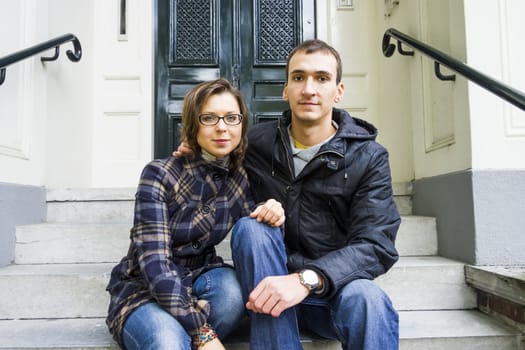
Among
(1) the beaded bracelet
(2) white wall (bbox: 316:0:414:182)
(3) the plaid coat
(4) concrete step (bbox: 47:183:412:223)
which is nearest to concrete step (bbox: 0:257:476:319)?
(3) the plaid coat

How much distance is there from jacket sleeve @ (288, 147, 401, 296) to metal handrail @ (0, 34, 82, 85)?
1.44m

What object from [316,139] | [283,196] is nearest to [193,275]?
[283,196]

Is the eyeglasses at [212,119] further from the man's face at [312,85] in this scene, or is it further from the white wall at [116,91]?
the white wall at [116,91]

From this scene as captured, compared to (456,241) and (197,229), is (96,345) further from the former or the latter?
(456,241)

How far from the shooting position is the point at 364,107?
2.83 metres

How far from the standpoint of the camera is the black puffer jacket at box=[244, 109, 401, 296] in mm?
1293

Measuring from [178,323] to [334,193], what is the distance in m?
0.61

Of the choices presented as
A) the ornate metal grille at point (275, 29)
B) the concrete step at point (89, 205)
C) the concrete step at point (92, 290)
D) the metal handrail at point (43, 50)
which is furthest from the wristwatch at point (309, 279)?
the ornate metal grille at point (275, 29)

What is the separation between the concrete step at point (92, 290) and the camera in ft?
5.33

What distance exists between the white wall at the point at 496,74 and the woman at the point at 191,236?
99 centimetres

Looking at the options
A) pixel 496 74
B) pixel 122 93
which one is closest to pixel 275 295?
pixel 496 74

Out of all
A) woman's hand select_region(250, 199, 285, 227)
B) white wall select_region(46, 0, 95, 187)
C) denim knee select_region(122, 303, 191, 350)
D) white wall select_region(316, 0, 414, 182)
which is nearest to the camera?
denim knee select_region(122, 303, 191, 350)

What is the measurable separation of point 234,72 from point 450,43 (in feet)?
4.80

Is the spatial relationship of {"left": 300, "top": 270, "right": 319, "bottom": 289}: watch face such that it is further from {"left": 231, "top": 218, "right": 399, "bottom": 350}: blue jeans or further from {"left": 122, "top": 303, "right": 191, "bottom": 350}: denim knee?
{"left": 122, "top": 303, "right": 191, "bottom": 350}: denim knee
